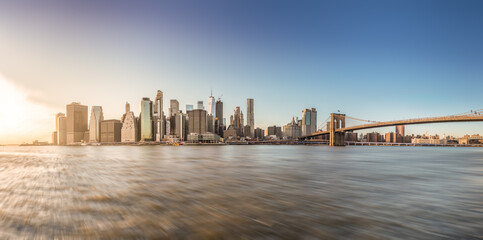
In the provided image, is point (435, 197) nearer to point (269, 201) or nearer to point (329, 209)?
point (329, 209)

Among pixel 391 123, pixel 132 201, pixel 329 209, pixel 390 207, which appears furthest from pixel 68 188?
pixel 391 123

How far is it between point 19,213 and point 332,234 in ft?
24.1

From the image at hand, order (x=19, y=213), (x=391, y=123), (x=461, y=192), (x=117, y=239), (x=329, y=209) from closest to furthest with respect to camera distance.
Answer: (x=117, y=239)
(x=19, y=213)
(x=329, y=209)
(x=461, y=192)
(x=391, y=123)

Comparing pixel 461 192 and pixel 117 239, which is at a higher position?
pixel 117 239

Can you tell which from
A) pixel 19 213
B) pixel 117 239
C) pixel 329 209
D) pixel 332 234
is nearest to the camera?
pixel 117 239

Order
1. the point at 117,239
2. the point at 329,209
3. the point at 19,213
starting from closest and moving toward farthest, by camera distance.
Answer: the point at 117,239
the point at 19,213
the point at 329,209

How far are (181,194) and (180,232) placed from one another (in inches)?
177

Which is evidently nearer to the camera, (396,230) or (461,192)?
(396,230)

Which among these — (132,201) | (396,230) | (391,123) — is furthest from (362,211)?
(391,123)

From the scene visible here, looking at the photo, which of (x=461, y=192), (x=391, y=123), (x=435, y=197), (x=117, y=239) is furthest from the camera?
(x=391, y=123)

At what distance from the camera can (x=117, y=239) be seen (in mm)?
4625

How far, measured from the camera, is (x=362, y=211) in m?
6.87

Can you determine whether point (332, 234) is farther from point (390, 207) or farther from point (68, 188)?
point (68, 188)

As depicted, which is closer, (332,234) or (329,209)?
(332,234)
